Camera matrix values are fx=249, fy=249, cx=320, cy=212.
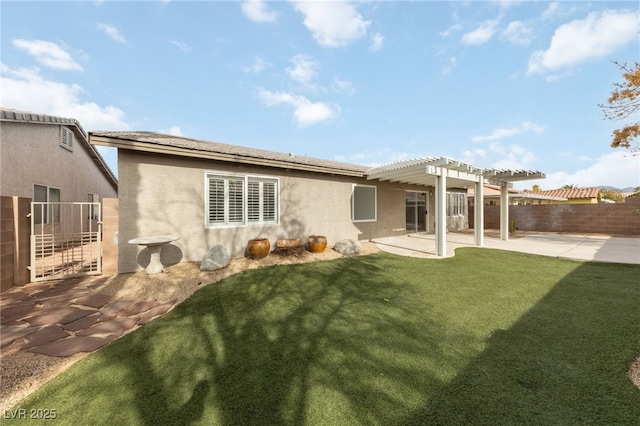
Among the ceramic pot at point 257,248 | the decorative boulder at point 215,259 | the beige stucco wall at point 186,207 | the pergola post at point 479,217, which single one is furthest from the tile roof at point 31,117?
the pergola post at point 479,217

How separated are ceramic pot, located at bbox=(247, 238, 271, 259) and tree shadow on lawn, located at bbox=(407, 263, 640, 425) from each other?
578 centimetres

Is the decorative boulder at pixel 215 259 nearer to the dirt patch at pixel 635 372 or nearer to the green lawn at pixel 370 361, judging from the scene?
the green lawn at pixel 370 361

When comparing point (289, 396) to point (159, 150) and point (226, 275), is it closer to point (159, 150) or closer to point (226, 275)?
point (226, 275)

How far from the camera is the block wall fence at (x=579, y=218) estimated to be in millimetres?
13766

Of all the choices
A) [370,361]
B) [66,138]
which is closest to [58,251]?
[66,138]

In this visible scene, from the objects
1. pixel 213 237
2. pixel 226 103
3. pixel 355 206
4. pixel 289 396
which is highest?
pixel 226 103

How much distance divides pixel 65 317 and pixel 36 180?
8791 mm

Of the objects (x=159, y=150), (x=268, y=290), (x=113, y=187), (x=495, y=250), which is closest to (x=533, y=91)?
(x=495, y=250)

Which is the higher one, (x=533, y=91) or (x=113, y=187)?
(x=533, y=91)

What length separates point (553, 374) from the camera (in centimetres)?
264

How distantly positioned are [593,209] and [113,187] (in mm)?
31723

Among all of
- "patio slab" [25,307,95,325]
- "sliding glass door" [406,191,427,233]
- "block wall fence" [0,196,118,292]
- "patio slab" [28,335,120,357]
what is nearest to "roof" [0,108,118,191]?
"block wall fence" [0,196,118,292]

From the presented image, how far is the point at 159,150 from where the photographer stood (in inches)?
243

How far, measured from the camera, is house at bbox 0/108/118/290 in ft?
18.0
